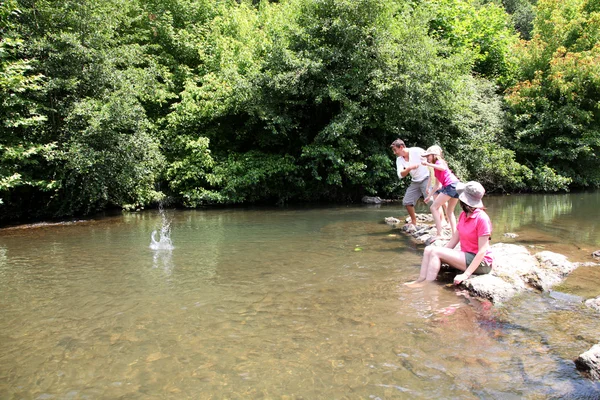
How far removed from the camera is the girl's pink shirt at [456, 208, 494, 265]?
19.2ft

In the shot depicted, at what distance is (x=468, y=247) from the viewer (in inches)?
243

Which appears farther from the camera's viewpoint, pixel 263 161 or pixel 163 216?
pixel 263 161

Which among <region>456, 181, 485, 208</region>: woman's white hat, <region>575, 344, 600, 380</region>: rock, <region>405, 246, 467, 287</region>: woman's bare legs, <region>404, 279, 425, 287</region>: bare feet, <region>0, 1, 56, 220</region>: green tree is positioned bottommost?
<region>575, 344, 600, 380</region>: rock

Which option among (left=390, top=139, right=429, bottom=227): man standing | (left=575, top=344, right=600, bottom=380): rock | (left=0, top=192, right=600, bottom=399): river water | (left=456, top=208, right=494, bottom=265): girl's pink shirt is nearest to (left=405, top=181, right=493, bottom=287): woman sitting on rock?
(left=456, top=208, right=494, bottom=265): girl's pink shirt

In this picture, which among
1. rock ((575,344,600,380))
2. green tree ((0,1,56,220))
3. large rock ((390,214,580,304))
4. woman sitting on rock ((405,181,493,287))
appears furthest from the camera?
green tree ((0,1,56,220))

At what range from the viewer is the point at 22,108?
13477 mm

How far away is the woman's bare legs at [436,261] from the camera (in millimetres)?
6180

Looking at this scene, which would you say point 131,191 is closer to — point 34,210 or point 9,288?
point 34,210

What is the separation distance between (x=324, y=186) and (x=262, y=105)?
425 cm

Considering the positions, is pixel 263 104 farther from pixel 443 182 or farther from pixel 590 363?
pixel 590 363

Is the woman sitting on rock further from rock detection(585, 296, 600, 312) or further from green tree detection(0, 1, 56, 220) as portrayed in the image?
green tree detection(0, 1, 56, 220)

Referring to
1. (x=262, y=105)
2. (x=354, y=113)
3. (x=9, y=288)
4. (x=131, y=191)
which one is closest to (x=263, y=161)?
(x=262, y=105)

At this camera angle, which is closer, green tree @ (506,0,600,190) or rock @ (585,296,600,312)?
rock @ (585,296,600,312)

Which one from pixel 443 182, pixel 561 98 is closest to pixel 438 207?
pixel 443 182
